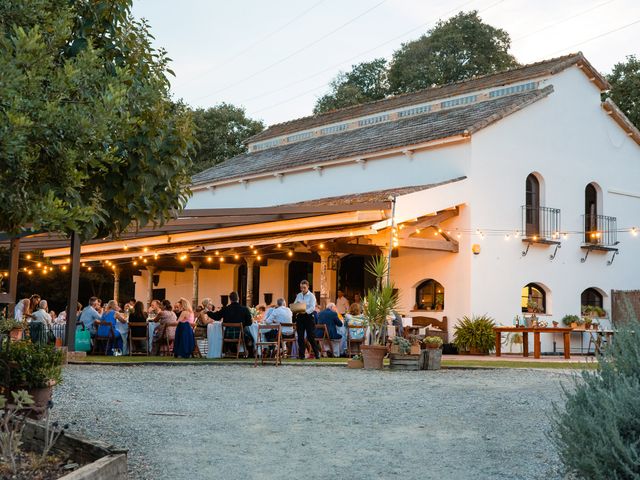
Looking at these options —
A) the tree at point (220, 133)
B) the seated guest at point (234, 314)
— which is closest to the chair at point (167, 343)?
the seated guest at point (234, 314)

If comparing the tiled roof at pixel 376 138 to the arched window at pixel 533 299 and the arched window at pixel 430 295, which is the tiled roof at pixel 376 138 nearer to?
the arched window at pixel 430 295

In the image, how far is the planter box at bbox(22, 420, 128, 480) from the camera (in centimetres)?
545

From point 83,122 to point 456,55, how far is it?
40676 mm

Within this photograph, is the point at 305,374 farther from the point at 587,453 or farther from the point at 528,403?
the point at 587,453

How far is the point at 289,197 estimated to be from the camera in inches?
1059

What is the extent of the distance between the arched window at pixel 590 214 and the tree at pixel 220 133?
22.0 metres

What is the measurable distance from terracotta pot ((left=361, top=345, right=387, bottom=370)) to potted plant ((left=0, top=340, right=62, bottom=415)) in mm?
7543

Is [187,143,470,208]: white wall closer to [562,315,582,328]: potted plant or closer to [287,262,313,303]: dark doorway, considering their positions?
[287,262,313,303]: dark doorway

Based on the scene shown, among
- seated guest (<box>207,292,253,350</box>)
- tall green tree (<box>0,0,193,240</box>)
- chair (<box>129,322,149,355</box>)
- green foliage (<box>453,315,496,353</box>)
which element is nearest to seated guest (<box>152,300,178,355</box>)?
chair (<box>129,322,149,355</box>)

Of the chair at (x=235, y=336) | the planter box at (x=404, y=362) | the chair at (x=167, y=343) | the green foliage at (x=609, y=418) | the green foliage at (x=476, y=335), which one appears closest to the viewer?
the green foliage at (x=609, y=418)

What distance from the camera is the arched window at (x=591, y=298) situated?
2427cm

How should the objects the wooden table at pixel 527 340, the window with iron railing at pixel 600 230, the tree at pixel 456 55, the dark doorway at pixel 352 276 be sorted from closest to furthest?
the wooden table at pixel 527 340 → the window with iron railing at pixel 600 230 → the dark doorway at pixel 352 276 → the tree at pixel 456 55

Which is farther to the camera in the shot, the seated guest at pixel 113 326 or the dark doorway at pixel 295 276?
the dark doorway at pixel 295 276


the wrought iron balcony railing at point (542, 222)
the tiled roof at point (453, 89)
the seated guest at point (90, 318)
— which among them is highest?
the tiled roof at point (453, 89)
